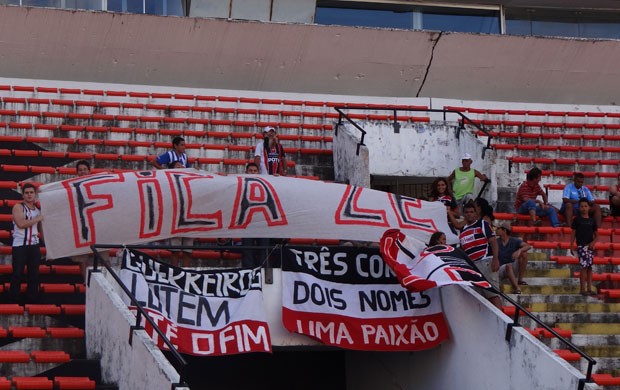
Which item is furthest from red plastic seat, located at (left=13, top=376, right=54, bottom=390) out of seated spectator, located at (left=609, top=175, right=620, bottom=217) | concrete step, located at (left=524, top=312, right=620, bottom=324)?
seated spectator, located at (left=609, top=175, right=620, bottom=217)

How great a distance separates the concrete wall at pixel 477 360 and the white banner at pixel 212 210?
126cm

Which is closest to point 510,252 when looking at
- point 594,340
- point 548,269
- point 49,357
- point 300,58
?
point 548,269

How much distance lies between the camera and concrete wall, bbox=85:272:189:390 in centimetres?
1083

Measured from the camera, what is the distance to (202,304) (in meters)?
13.1

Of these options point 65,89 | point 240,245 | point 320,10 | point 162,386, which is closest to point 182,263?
point 240,245

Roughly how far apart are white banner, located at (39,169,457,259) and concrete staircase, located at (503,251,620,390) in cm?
132

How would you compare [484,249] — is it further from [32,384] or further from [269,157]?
[32,384]

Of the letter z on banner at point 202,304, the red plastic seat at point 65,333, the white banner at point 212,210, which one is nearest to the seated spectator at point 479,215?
the white banner at point 212,210

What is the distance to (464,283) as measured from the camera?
13.3 meters

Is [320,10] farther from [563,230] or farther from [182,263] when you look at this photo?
[182,263]

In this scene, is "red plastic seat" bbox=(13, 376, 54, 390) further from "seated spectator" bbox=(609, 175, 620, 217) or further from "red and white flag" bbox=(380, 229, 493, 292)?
"seated spectator" bbox=(609, 175, 620, 217)

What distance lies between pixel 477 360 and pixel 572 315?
1.90 meters

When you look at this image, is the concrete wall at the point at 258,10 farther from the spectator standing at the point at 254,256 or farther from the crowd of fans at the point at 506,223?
the spectator standing at the point at 254,256

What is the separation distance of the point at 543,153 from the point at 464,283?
29.0ft
